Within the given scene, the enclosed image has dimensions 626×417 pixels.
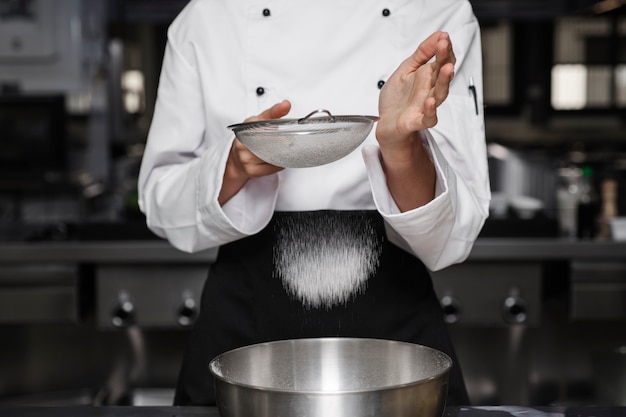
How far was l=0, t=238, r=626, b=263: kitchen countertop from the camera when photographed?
2.63m

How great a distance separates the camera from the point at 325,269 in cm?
133

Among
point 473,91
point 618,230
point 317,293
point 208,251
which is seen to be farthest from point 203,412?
point 618,230

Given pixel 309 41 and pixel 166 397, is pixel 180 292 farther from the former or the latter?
pixel 309 41

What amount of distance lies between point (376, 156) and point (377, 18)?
0.97 ft

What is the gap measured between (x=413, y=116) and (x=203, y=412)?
1.43ft

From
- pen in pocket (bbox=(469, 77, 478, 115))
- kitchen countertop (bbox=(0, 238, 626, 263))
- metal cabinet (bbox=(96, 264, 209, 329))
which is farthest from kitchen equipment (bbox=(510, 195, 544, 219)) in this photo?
pen in pocket (bbox=(469, 77, 478, 115))

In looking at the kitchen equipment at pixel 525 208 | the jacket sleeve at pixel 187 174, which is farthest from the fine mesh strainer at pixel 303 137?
the kitchen equipment at pixel 525 208

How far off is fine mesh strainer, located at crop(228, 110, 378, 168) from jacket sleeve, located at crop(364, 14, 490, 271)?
14 centimetres

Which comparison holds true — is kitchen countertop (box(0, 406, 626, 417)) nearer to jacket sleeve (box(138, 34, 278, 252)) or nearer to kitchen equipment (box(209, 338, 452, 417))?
kitchen equipment (box(209, 338, 452, 417))

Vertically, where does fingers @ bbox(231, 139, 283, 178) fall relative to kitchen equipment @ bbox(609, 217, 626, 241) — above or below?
above

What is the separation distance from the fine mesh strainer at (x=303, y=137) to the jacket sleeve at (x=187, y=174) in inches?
7.5

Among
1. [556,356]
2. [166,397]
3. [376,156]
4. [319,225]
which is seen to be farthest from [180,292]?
[376,156]

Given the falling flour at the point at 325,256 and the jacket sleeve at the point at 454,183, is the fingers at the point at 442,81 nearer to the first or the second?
the jacket sleeve at the point at 454,183

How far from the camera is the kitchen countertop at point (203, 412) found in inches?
41.8
